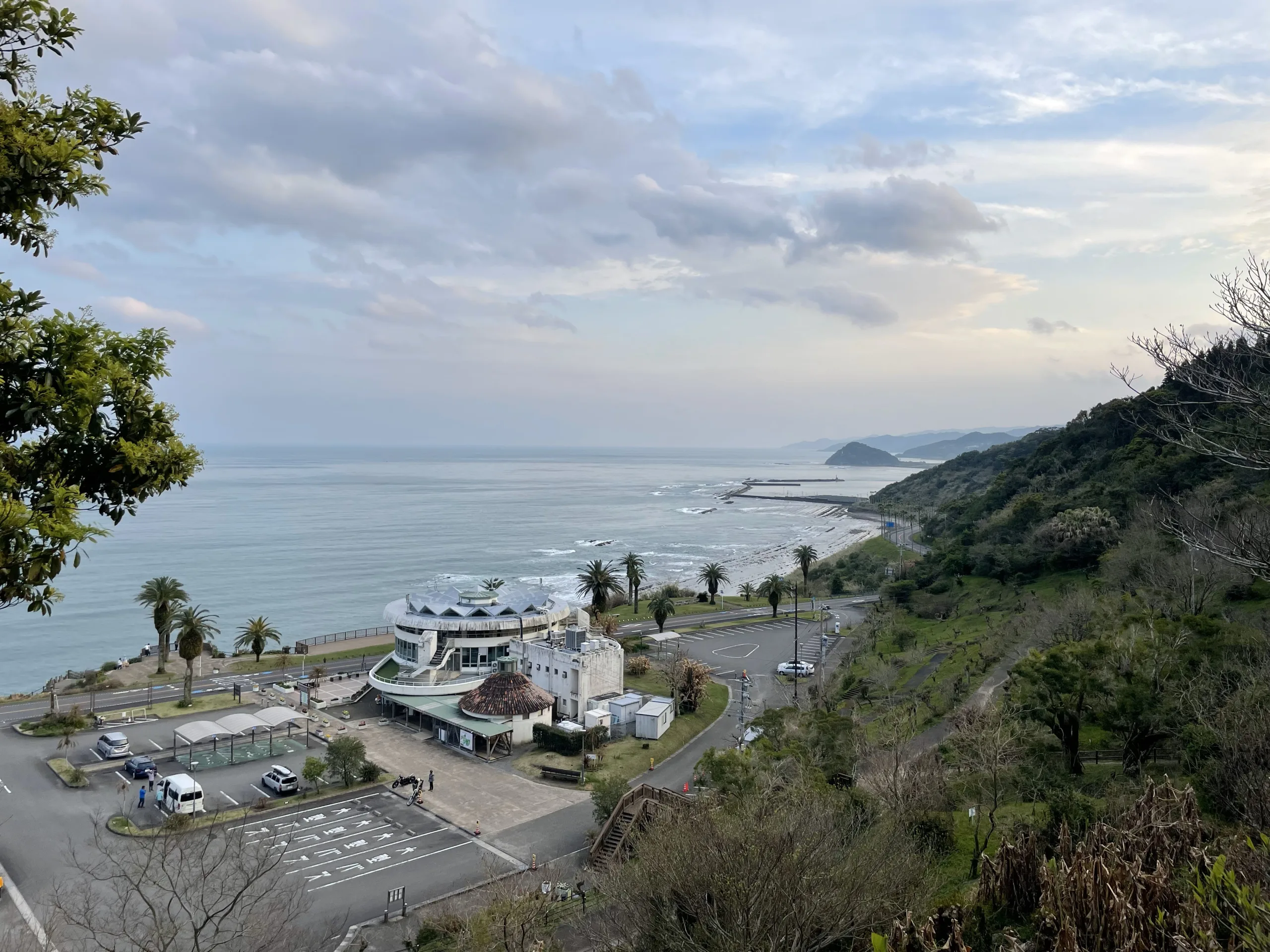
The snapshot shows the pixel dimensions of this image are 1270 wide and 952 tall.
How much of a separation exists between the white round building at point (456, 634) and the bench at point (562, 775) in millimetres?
10495

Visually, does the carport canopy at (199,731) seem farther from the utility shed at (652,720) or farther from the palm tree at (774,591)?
the palm tree at (774,591)

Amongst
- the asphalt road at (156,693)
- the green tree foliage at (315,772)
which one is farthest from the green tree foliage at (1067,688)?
the asphalt road at (156,693)

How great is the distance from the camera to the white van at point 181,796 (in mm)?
29531

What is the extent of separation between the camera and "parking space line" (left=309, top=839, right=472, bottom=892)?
24.8 meters

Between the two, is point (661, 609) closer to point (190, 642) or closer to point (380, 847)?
point (190, 642)

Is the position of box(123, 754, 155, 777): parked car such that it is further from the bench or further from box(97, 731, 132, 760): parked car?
the bench

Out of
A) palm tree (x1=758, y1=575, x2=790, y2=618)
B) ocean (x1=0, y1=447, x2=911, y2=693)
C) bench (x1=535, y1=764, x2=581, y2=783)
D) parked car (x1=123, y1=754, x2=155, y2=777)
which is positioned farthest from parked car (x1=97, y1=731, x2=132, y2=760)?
palm tree (x1=758, y1=575, x2=790, y2=618)

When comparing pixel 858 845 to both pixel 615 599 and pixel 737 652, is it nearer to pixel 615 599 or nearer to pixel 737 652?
pixel 737 652

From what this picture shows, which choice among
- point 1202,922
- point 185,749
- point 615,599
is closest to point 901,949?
point 1202,922

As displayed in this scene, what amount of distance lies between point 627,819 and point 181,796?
59.1 feet

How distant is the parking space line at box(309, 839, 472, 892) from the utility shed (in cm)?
1385

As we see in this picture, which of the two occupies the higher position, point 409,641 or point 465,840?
point 409,641

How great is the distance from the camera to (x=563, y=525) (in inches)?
5846

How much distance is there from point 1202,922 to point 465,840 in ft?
81.1
